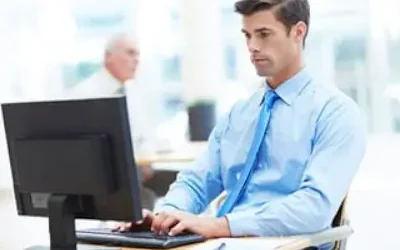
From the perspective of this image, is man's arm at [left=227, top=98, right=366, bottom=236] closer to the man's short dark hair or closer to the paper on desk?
the paper on desk

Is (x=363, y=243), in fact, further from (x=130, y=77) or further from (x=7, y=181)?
(x=7, y=181)

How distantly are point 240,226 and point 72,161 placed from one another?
503mm

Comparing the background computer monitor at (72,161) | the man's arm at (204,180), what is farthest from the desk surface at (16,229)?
the background computer monitor at (72,161)

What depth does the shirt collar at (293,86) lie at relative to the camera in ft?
7.20

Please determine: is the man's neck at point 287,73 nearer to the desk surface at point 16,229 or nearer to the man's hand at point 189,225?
the man's hand at point 189,225

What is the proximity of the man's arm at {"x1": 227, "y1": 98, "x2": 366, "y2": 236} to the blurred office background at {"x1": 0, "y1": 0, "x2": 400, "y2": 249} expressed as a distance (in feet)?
8.21

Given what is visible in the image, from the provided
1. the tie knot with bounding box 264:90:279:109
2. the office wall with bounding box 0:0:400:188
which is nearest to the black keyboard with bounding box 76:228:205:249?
the tie knot with bounding box 264:90:279:109

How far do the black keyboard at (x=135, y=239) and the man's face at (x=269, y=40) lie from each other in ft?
2.03

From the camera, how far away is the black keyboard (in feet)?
5.78

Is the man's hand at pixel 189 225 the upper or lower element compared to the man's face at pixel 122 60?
lower

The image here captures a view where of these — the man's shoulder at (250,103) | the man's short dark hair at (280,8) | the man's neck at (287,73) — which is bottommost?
the man's shoulder at (250,103)

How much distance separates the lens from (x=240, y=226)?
1.91m

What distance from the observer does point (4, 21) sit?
502 cm

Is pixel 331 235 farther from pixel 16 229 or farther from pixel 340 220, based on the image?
pixel 16 229
